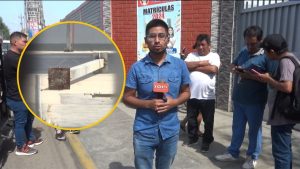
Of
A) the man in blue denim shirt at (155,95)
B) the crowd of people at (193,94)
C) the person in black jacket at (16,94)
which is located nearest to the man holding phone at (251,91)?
the crowd of people at (193,94)

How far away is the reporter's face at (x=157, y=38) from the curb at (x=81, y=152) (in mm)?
2261

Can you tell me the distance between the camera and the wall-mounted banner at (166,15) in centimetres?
748

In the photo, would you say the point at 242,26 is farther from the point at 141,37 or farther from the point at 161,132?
the point at 161,132

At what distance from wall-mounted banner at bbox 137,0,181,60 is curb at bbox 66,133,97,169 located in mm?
3174

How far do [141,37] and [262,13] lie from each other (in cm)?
295

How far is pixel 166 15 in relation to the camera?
757 cm

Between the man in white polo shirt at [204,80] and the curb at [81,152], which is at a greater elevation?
the man in white polo shirt at [204,80]

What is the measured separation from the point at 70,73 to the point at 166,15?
20.4 feet

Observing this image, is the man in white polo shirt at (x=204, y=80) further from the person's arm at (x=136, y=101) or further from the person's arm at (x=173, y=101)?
the person's arm at (x=136, y=101)

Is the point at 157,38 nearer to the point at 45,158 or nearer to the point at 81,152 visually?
the point at 81,152

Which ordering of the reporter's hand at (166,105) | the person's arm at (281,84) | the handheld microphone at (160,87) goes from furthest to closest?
the person's arm at (281,84)
the reporter's hand at (166,105)
the handheld microphone at (160,87)

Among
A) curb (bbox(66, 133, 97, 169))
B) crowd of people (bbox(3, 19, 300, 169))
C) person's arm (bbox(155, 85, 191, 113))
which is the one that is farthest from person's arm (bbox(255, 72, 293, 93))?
curb (bbox(66, 133, 97, 169))

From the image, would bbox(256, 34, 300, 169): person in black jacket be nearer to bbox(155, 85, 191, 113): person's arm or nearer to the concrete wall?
bbox(155, 85, 191, 113): person's arm

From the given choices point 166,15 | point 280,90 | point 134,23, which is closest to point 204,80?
point 280,90
